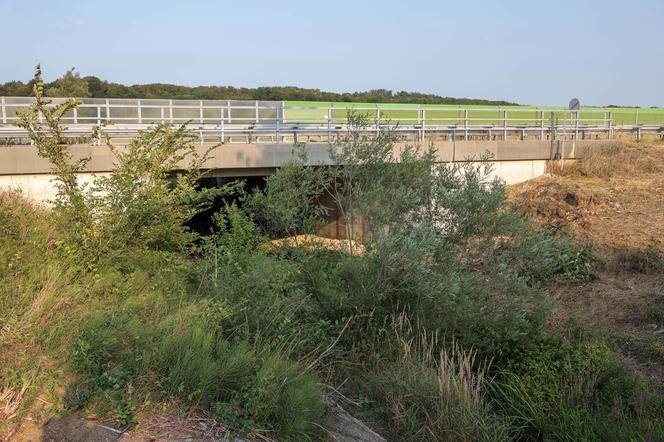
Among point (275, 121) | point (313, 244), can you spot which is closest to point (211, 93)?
point (275, 121)

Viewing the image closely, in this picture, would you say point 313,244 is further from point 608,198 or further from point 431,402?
point 608,198

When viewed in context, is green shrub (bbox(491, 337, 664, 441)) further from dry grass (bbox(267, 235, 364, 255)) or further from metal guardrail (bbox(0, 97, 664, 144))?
metal guardrail (bbox(0, 97, 664, 144))

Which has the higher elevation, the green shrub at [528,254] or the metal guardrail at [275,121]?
the metal guardrail at [275,121]

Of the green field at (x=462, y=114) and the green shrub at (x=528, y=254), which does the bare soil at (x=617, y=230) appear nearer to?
the green shrub at (x=528, y=254)

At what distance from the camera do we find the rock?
538 cm

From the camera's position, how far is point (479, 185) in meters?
8.27

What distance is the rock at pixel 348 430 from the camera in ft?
17.6

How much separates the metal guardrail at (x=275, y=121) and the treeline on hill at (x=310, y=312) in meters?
8.12

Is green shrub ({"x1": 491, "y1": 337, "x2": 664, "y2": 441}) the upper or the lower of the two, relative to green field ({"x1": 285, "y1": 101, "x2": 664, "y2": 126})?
lower

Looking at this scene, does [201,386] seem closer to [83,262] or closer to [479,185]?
[83,262]

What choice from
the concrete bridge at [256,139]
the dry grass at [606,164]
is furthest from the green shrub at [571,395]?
the dry grass at [606,164]

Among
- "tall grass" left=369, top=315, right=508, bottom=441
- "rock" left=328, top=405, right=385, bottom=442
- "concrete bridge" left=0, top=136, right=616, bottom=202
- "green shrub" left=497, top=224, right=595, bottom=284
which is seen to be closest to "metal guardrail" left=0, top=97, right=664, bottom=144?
"concrete bridge" left=0, top=136, right=616, bottom=202

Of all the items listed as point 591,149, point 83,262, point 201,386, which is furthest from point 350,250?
point 591,149

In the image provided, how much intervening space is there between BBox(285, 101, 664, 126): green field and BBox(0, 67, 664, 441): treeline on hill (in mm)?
8162
